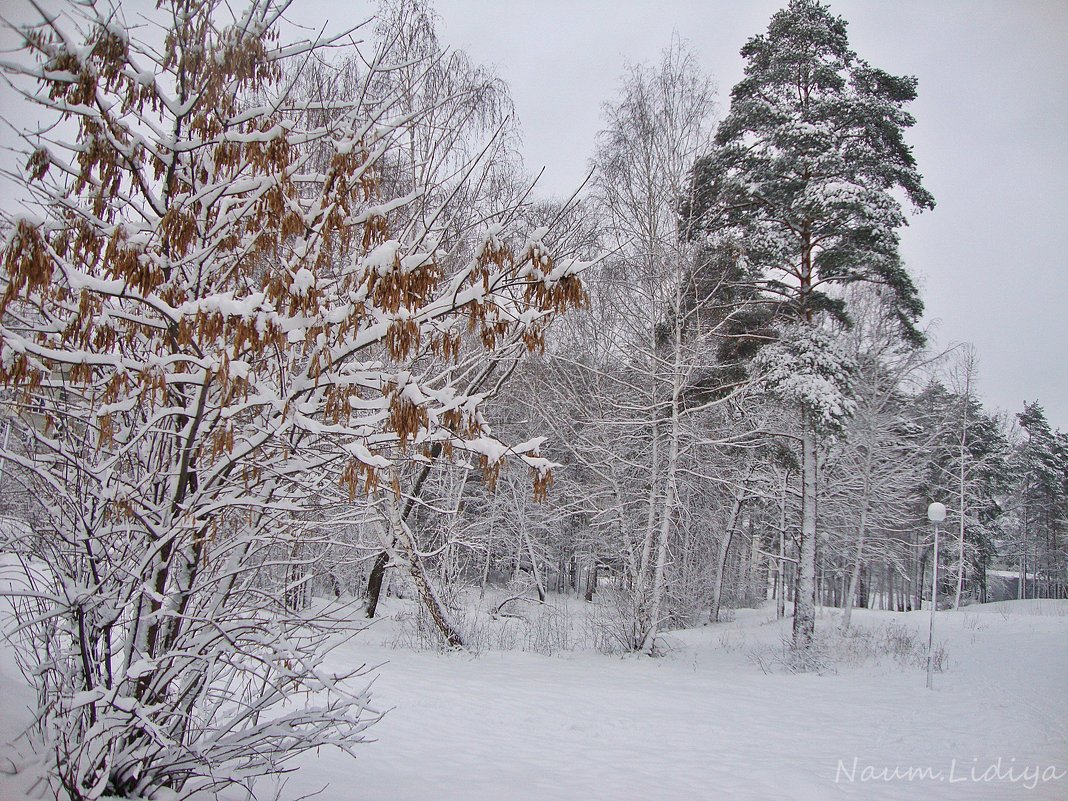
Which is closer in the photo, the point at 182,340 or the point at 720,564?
the point at 182,340

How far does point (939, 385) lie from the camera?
→ 20.9 meters

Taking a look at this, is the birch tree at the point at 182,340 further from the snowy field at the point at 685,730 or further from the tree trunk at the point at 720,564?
the tree trunk at the point at 720,564

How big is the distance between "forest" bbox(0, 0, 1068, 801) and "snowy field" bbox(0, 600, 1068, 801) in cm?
58

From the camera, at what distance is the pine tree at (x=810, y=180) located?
9578mm

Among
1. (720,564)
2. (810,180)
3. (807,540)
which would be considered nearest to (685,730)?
(807,540)

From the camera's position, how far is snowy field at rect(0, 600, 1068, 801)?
4.20 metres

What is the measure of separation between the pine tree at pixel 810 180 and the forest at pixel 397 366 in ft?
0.20

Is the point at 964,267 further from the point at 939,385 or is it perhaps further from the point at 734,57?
the point at 939,385

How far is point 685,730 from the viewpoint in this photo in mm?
5984

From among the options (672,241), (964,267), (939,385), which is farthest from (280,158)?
(939,385)

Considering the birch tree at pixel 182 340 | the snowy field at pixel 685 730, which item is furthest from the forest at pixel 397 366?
the snowy field at pixel 685 730

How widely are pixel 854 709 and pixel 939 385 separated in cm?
1743

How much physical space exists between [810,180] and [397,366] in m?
7.32

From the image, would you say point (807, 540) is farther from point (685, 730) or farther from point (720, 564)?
point (720, 564)
